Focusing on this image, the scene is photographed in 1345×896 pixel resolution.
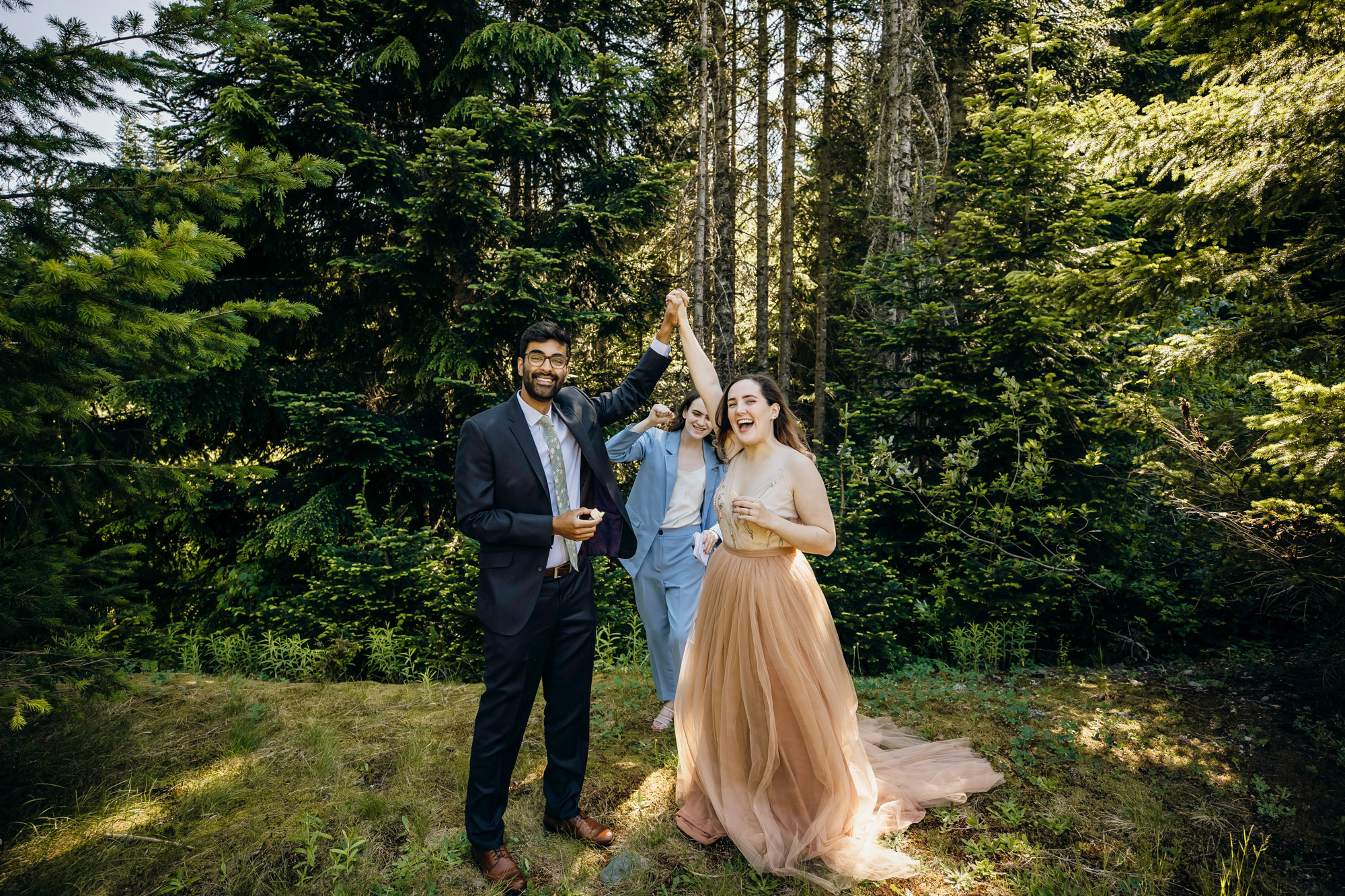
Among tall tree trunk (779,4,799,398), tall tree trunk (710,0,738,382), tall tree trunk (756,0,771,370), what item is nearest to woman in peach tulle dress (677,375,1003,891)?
tall tree trunk (710,0,738,382)

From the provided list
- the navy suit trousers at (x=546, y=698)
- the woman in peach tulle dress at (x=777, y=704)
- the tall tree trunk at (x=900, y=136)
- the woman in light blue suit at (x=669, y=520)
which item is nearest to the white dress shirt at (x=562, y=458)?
the navy suit trousers at (x=546, y=698)

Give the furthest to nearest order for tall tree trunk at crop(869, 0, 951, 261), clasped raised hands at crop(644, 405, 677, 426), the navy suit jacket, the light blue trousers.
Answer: tall tree trunk at crop(869, 0, 951, 261), the light blue trousers, clasped raised hands at crop(644, 405, 677, 426), the navy suit jacket

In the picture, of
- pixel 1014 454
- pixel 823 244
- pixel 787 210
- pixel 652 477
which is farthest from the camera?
pixel 823 244

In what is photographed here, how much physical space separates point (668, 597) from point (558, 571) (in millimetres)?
1501

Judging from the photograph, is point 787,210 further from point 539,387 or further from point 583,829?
point 583,829

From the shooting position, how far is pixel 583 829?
10.5 ft

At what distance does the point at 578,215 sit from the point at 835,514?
14.0ft

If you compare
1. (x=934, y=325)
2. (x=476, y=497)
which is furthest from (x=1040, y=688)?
(x=476, y=497)

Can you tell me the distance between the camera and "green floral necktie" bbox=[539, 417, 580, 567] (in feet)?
10.1

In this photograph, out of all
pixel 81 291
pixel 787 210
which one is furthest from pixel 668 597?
pixel 787 210

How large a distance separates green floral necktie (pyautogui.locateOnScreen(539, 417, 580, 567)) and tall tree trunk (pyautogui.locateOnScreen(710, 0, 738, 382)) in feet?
19.3

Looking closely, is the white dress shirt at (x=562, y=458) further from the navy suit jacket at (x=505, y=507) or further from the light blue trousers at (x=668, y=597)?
the light blue trousers at (x=668, y=597)

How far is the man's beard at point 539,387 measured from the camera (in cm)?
301

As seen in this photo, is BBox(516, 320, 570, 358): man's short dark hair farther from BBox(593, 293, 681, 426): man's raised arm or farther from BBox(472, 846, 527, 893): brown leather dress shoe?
BBox(472, 846, 527, 893): brown leather dress shoe
